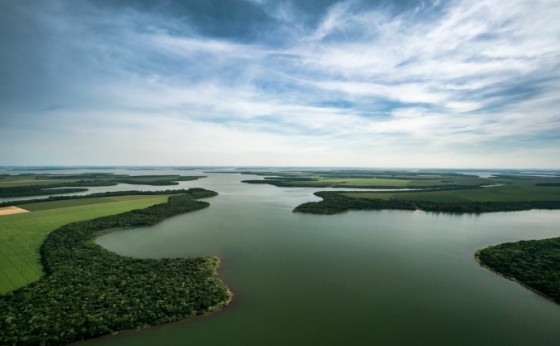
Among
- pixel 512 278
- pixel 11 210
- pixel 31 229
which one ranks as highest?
pixel 11 210

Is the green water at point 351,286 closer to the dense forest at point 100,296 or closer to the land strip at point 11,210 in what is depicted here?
the dense forest at point 100,296

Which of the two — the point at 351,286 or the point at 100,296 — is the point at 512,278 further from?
the point at 100,296

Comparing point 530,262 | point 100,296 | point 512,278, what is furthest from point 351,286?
point 530,262

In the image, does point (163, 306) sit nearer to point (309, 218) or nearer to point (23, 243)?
point (23, 243)

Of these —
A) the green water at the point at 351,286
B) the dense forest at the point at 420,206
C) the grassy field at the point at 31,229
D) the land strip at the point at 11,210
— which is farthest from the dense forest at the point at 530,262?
the land strip at the point at 11,210

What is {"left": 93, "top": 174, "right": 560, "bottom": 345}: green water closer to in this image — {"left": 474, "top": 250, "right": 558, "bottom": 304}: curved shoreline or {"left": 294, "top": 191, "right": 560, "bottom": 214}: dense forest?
{"left": 474, "top": 250, "right": 558, "bottom": 304}: curved shoreline
